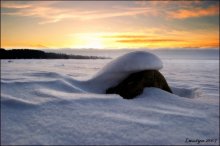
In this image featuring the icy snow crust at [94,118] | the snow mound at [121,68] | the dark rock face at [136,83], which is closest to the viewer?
the icy snow crust at [94,118]

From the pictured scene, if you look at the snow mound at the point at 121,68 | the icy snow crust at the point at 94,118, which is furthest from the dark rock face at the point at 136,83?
the icy snow crust at the point at 94,118

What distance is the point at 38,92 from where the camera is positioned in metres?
2.31

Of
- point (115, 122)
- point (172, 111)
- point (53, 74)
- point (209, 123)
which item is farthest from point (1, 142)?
point (53, 74)

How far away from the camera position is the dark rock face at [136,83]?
3.15 meters

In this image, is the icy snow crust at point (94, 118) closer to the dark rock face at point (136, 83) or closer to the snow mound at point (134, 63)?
the dark rock face at point (136, 83)

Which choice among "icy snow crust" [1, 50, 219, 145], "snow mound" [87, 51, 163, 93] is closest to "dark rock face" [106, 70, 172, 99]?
"snow mound" [87, 51, 163, 93]

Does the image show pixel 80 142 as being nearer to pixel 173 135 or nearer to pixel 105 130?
pixel 105 130

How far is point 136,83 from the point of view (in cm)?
322

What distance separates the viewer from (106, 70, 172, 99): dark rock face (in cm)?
315

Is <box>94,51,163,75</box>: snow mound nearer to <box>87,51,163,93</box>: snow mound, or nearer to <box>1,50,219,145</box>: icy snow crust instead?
<box>87,51,163,93</box>: snow mound

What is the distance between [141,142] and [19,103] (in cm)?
108

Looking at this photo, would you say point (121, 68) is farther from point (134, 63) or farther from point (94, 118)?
point (94, 118)

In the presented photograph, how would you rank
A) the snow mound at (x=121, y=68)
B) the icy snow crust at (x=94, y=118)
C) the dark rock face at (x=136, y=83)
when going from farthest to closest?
the snow mound at (x=121, y=68)
the dark rock face at (x=136, y=83)
the icy snow crust at (x=94, y=118)

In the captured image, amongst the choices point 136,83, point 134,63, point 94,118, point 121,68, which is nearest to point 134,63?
point 134,63
